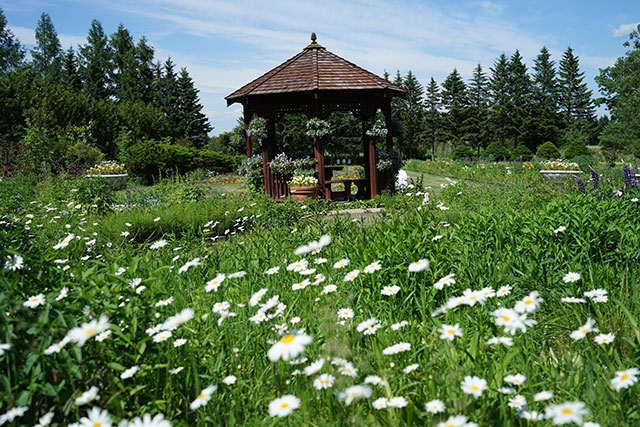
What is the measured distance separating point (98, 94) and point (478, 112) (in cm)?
3655

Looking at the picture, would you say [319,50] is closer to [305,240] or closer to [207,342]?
[305,240]

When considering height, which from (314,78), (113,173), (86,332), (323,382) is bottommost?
(323,382)

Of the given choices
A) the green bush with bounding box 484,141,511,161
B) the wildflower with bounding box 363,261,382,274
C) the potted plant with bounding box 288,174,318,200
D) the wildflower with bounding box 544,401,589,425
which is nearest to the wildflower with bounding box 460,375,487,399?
the wildflower with bounding box 544,401,589,425

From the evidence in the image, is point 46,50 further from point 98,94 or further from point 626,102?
point 626,102

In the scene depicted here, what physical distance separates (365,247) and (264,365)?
1770 mm

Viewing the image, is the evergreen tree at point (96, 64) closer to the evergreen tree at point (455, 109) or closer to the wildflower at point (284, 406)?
the evergreen tree at point (455, 109)

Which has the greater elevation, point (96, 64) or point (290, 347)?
point (96, 64)

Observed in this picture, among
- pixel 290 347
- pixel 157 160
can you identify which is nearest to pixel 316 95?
pixel 290 347

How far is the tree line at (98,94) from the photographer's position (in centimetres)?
2727

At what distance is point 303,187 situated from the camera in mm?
12062

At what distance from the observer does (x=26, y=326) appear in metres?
1.73

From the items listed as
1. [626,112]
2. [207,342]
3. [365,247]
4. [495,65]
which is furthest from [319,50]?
[495,65]

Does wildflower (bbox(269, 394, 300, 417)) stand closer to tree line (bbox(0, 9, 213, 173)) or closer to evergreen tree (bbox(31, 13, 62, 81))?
tree line (bbox(0, 9, 213, 173))

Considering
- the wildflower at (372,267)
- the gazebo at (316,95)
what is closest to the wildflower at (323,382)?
the wildflower at (372,267)
